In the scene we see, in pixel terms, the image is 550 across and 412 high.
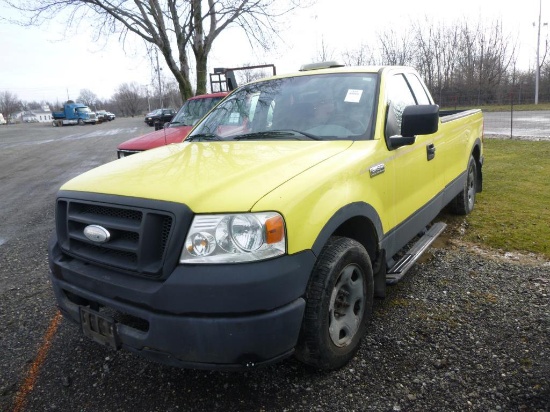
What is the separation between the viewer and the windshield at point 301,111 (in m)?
3.20

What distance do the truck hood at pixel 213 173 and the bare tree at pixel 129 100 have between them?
383 ft

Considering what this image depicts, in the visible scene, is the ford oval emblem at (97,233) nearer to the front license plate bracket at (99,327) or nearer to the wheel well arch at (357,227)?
the front license plate bracket at (99,327)

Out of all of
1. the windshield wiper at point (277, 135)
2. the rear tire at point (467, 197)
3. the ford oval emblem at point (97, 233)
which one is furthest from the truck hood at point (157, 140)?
the ford oval emblem at point (97, 233)

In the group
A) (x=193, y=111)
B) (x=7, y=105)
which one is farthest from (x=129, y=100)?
(x=193, y=111)

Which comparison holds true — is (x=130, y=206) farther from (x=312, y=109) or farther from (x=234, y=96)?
(x=234, y=96)

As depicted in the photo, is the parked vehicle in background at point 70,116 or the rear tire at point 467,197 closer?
the rear tire at point 467,197

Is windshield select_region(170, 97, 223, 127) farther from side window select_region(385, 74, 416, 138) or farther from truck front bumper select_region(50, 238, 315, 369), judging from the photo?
truck front bumper select_region(50, 238, 315, 369)

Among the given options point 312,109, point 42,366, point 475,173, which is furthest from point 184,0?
point 42,366

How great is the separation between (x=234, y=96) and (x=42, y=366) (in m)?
2.78

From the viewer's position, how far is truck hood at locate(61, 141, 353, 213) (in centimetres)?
216

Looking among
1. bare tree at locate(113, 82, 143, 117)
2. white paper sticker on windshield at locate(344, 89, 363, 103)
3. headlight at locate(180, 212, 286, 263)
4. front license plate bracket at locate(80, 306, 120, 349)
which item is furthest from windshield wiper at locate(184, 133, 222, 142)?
bare tree at locate(113, 82, 143, 117)

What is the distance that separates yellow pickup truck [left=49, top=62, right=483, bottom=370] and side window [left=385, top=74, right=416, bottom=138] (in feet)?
0.08

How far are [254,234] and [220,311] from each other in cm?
40

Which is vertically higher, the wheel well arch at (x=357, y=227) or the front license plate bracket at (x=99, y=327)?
the wheel well arch at (x=357, y=227)
